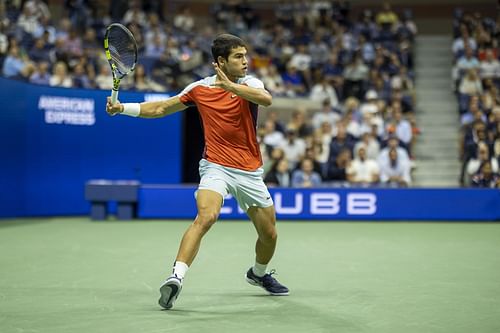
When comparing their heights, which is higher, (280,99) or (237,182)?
(280,99)

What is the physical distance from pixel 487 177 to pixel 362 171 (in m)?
2.45

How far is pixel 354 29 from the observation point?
21.0 m

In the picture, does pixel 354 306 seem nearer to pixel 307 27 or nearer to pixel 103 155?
pixel 103 155

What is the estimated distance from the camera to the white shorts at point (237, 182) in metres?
5.90

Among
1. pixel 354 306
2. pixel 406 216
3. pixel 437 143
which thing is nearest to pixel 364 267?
pixel 354 306

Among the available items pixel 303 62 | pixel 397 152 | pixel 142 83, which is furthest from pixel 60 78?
pixel 397 152

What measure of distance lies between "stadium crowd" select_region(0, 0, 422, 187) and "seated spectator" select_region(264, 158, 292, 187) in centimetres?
2

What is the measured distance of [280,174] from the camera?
14648 mm

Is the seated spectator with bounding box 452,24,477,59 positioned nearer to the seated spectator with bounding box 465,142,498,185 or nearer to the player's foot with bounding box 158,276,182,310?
the seated spectator with bounding box 465,142,498,185

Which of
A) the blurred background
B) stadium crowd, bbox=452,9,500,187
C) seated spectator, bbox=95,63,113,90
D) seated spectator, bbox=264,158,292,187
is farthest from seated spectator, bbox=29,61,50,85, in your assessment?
stadium crowd, bbox=452,9,500,187

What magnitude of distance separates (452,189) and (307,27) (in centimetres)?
924

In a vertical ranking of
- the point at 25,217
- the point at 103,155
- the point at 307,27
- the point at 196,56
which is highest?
the point at 307,27

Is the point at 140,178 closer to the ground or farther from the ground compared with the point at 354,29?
closer to the ground

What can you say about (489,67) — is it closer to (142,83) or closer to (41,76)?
(142,83)
